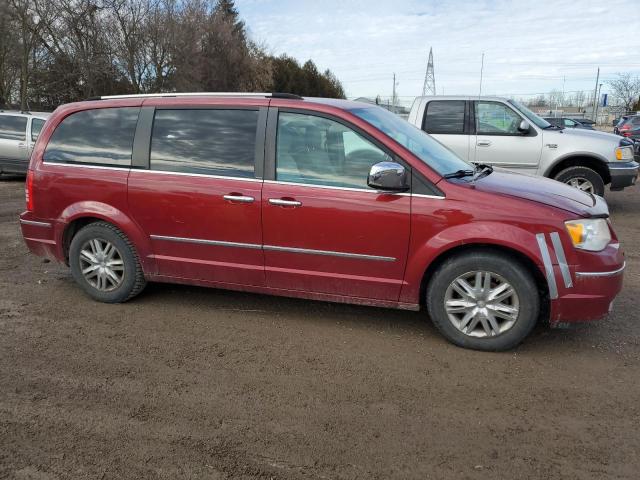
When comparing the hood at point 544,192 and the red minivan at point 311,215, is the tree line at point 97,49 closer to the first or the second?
the red minivan at point 311,215

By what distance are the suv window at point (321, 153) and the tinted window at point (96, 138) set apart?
1.42m

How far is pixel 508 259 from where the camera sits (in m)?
3.71

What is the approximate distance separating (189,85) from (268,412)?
3585 centimetres

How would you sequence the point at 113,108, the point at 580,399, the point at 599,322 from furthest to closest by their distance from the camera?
the point at 113,108, the point at 599,322, the point at 580,399

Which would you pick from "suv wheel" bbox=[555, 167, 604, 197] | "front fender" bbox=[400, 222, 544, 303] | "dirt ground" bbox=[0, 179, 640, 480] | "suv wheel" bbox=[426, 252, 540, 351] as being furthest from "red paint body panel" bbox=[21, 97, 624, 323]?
"suv wheel" bbox=[555, 167, 604, 197]

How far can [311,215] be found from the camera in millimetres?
3982

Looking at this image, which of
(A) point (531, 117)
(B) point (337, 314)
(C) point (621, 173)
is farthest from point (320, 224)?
(C) point (621, 173)

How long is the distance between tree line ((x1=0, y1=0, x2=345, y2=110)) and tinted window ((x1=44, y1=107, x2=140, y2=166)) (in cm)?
2286

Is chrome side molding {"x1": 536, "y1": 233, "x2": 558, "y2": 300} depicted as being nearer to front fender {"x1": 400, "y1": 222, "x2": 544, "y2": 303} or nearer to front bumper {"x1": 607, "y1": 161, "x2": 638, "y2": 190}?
front fender {"x1": 400, "y1": 222, "x2": 544, "y2": 303}

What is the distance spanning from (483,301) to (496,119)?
5570mm

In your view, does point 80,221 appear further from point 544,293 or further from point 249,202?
point 544,293

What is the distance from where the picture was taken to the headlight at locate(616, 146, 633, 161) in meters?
8.35

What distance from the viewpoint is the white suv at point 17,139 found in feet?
41.8

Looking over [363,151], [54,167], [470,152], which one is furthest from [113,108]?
[470,152]
